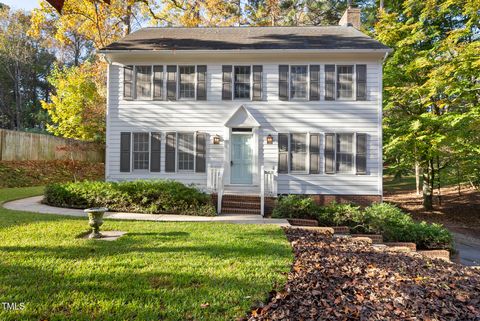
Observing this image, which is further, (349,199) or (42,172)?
(42,172)

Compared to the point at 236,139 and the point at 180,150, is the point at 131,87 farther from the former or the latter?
the point at 236,139

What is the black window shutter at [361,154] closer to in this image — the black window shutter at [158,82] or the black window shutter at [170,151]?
the black window shutter at [170,151]

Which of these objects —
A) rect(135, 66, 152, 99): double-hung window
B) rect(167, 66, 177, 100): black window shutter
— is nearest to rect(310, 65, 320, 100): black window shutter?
rect(167, 66, 177, 100): black window shutter

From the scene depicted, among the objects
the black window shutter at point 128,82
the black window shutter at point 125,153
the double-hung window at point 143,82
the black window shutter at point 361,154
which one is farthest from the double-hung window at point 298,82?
the black window shutter at point 125,153

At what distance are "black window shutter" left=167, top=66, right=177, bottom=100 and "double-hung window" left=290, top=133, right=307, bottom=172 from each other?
4501mm

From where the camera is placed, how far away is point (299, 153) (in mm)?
11078

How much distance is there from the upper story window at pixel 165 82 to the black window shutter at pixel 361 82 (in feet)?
17.7

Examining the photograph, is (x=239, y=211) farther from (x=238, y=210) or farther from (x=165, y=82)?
(x=165, y=82)

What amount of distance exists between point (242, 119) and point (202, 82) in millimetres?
1994

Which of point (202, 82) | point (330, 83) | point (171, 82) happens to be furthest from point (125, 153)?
point (330, 83)

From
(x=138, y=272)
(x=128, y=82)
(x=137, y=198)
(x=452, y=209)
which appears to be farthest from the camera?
(x=452, y=209)

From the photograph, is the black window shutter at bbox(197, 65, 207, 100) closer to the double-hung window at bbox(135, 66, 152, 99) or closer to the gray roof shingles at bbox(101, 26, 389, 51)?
the gray roof shingles at bbox(101, 26, 389, 51)

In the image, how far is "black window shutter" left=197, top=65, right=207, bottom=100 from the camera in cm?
1133

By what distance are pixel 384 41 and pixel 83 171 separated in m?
17.2
